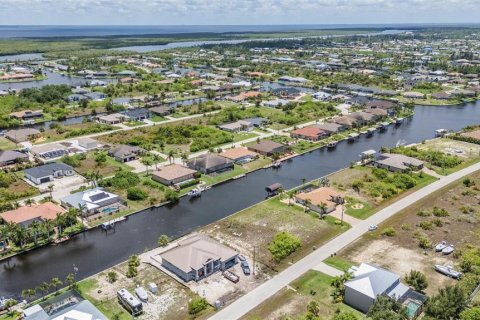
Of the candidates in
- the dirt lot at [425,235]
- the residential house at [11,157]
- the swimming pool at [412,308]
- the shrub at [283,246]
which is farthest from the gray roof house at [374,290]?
the residential house at [11,157]

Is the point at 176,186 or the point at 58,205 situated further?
the point at 176,186

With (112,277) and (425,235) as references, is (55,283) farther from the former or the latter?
(425,235)

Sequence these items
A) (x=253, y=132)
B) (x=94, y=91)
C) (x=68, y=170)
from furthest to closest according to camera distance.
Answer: (x=94, y=91), (x=253, y=132), (x=68, y=170)

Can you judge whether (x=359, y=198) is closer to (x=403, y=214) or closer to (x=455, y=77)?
(x=403, y=214)

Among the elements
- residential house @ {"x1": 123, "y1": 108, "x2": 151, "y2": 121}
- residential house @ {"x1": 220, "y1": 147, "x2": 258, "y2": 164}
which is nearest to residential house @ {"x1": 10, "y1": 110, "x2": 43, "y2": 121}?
residential house @ {"x1": 123, "y1": 108, "x2": 151, "y2": 121}

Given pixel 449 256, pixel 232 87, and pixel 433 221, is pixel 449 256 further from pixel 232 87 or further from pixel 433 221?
pixel 232 87

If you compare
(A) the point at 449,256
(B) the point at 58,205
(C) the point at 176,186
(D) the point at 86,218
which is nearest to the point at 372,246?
(A) the point at 449,256

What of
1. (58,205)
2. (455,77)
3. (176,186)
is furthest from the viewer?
(455,77)
